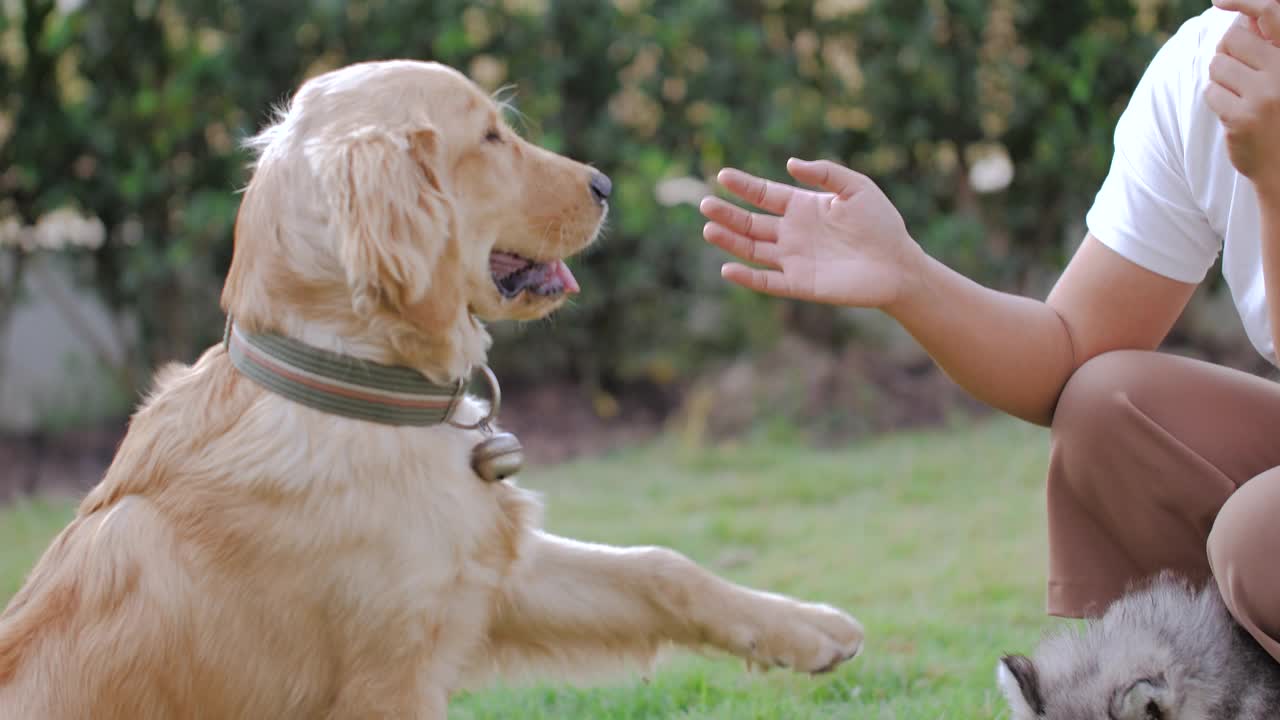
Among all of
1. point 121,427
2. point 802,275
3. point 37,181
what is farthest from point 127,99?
point 802,275

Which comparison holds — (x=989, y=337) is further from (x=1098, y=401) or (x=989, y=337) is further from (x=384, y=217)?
(x=384, y=217)

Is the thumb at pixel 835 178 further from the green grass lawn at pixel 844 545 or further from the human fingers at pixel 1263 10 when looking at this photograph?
the green grass lawn at pixel 844 545

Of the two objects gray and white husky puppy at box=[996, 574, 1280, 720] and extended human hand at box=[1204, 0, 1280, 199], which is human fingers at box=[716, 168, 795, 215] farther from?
gray and white husky puppy at box=[996, 574, 1280, 720]

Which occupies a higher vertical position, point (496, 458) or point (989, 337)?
point (989, 337)

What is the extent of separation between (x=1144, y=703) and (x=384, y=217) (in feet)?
5.16

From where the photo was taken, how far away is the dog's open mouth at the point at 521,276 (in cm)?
285

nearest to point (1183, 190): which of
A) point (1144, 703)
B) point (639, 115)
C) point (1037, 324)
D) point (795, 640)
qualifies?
point (1037, 324)

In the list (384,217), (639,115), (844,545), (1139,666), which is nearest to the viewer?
(1139,666)

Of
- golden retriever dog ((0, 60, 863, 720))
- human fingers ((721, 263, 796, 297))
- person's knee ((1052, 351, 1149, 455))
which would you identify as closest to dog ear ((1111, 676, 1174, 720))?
person's knee ((1052, 351, 1149, 455))

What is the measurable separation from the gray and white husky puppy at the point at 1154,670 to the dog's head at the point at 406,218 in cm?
125

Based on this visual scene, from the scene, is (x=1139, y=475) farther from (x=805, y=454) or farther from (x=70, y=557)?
(x=805, y=454)

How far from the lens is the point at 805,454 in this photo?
663 cm

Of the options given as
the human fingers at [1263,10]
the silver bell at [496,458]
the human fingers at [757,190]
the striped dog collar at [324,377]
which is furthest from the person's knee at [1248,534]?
the striped dog collar at [324,377]

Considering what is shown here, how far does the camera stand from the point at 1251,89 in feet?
6.89
